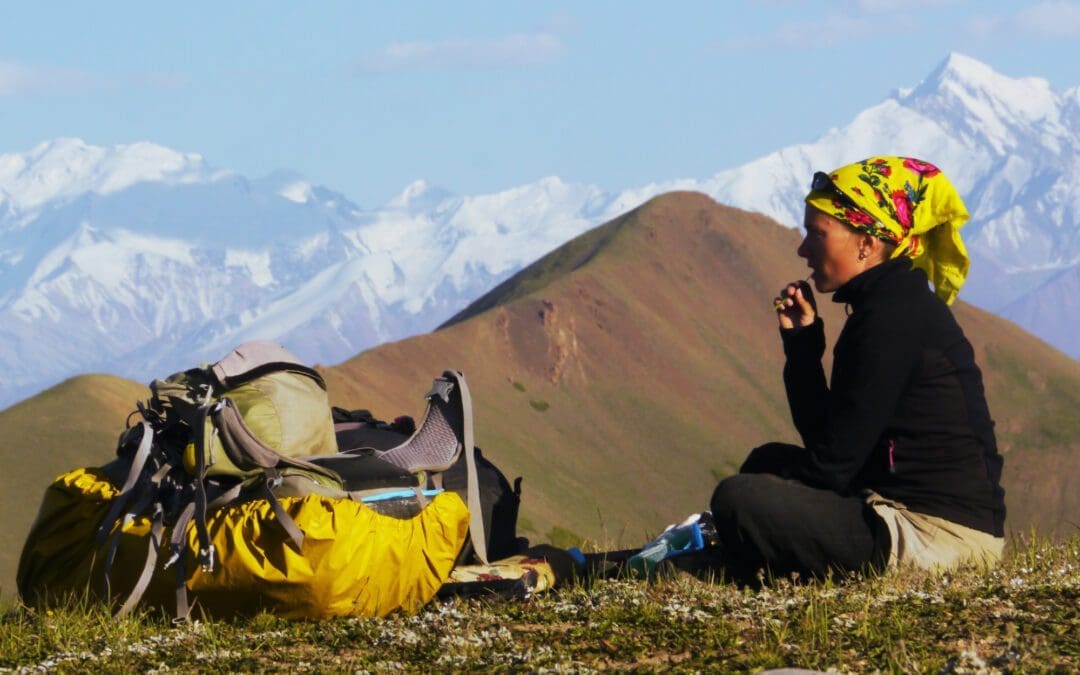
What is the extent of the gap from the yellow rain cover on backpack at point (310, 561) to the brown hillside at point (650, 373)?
2827 inches

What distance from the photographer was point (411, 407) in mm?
82812

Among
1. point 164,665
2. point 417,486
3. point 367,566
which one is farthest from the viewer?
point 417,486

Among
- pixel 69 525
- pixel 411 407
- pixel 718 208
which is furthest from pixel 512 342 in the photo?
pixel 69 525

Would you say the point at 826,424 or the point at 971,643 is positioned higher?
the point at 826,424

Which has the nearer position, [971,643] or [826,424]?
[971,643]

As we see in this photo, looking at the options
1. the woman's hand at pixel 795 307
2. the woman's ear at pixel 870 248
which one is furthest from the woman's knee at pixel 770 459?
the woman's ear at pixel 870 248

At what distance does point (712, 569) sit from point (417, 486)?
5.04 ft

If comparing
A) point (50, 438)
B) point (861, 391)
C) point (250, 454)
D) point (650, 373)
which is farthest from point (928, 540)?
point (650, 373)

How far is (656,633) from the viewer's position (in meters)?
5.86

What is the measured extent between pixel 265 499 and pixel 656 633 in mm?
2167

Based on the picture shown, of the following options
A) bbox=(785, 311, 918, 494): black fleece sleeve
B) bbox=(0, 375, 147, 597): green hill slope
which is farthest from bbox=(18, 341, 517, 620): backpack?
bbox=(0, 375, 147, 597): green hill slope

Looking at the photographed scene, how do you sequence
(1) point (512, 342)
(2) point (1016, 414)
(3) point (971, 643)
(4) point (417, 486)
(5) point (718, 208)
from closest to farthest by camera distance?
(3) point (971, 643) → (4) point (417, 486) → (1) point (512, 342) → (2) point (1016, 414) → (5) point (718, 208)

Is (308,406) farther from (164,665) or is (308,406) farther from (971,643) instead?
(971,643)

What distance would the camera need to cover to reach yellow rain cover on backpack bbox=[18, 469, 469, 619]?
22.2ft
